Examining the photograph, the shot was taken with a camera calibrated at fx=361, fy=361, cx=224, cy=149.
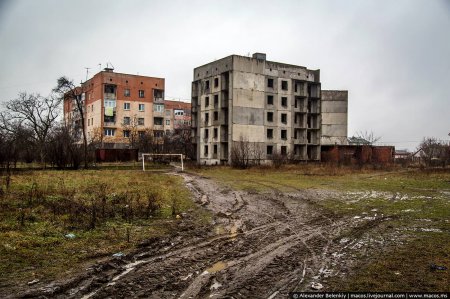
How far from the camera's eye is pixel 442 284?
16.2 ft

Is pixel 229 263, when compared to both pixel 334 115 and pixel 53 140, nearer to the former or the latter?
pixel 53 140

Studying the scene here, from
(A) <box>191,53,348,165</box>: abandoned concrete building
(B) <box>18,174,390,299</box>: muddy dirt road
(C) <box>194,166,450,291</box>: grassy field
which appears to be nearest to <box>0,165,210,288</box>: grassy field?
(B) <box>18,174,390,299</box>: muddy dirt road

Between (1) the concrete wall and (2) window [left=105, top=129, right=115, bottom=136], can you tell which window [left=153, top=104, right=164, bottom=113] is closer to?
(2) window [left=105, top=129, right=115, bottom=136]

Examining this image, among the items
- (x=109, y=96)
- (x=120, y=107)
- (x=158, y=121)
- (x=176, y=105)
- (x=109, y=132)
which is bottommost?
(x=109, y=132)

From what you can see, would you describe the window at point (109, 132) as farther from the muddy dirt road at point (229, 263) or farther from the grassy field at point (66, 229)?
the muddy dirt road at point (229, 263)

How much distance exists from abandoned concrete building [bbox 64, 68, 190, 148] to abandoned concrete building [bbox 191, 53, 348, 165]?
54.6ft

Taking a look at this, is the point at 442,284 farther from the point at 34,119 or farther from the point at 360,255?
the point at 34,119

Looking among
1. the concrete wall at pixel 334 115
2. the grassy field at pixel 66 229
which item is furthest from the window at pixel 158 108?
the grassy field at pixel 66 229

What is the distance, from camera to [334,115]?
2259 inches

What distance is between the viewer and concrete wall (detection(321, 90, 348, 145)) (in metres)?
57.2

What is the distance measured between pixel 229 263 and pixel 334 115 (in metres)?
54.5

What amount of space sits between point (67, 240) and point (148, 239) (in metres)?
1.65

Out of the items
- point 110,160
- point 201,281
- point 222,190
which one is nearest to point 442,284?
point 201,281

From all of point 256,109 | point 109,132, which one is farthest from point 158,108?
point 256,109
